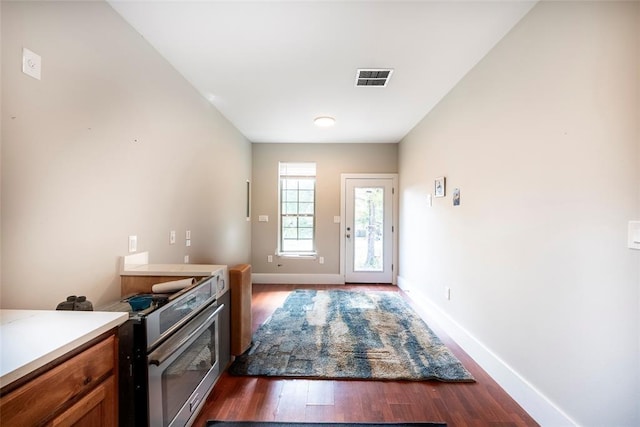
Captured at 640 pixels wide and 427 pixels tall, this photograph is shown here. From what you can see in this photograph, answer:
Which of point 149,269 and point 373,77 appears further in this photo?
point 373,77

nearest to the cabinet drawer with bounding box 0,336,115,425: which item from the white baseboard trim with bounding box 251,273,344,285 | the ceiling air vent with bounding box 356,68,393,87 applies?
the ceiling air vent with bounding box 356,68,393,87

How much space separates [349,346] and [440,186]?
6.37 feet

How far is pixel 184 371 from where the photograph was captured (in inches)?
58.3

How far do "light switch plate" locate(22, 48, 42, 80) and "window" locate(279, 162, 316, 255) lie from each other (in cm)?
367

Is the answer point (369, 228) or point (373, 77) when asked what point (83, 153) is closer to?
point (373, 77)

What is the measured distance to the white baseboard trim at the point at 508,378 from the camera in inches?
59.3

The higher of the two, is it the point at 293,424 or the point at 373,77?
the point at 373,77

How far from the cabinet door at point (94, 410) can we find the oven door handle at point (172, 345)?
0.55 feet

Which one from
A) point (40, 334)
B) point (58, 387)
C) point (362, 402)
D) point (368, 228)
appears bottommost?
point (362, 402)

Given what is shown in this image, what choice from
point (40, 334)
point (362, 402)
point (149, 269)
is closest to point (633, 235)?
→ point (362, 402)

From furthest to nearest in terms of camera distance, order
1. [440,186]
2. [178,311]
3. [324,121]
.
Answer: [324,121], [440,186], [178,311]

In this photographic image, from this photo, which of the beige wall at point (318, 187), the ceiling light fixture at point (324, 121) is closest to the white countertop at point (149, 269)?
the ceiling light fixture at point (324, 121)

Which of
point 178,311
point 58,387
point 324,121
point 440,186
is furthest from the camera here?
point 324,121

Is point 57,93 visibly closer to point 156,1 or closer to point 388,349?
point 156,1
